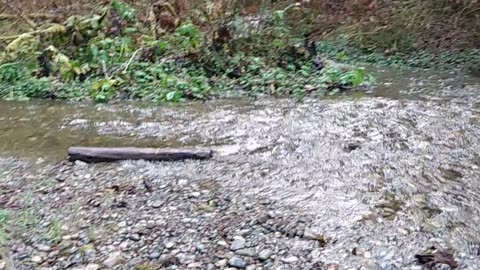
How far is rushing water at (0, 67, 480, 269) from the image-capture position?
317 cm

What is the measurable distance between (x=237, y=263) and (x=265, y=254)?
0.15 meters

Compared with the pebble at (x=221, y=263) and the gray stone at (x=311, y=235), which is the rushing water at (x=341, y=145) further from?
the pebble at (x=221, y=263)

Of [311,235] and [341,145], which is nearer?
[311,235]

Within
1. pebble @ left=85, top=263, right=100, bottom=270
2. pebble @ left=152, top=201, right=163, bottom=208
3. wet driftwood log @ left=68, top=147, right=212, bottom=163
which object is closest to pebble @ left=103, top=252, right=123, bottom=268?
pebble @ left=85, top=263, right=100, bottom=270

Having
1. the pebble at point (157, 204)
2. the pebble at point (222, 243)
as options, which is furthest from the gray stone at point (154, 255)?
the pebble at point (157, 204)

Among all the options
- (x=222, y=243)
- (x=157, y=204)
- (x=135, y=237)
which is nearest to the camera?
(x=222, y=243)

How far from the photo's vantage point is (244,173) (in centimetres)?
401

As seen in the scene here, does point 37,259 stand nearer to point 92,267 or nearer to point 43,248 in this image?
point 43,248

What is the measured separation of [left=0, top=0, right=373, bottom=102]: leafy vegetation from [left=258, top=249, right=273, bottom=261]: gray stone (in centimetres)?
383

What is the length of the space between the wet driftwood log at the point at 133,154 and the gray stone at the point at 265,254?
1581 mm

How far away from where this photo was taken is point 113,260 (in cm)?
283

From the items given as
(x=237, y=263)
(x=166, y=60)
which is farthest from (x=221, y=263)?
(x=166, y=60)

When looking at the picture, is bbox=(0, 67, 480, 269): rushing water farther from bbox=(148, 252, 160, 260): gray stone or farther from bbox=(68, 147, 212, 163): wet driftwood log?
bbox=(148, 252, 160, 260): gray stone

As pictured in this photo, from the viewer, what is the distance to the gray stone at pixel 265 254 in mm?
2789
